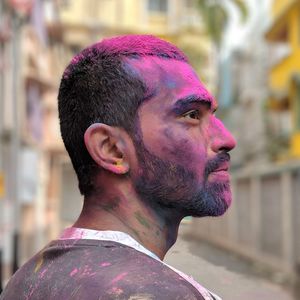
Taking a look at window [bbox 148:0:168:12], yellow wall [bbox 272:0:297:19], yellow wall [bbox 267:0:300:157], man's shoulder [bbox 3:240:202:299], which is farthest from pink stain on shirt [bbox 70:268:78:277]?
window [bbox 148:0:168:12]

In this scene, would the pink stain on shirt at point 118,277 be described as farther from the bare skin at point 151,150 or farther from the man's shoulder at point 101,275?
the bare skin at point 151,150

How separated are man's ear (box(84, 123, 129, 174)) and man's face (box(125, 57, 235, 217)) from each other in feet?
0.11

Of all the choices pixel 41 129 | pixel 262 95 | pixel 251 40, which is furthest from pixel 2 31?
pixel 251 40

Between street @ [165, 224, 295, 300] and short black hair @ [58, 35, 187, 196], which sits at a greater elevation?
short black hair @ [58, 35, 187, 196]

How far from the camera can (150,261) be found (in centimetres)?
120

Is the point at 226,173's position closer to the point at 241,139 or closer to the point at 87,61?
the point at 87,61

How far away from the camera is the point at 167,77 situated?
1351 millimetres

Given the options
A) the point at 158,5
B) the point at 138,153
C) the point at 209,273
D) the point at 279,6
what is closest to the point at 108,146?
the point at 138,153

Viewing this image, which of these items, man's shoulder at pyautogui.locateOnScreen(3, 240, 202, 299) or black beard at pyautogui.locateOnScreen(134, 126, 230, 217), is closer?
man's shoulder at pyautogui.locateOnScreen(3, 240, 202, 299)

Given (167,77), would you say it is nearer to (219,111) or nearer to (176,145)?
(176,145)

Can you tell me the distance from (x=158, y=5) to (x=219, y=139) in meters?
35.3

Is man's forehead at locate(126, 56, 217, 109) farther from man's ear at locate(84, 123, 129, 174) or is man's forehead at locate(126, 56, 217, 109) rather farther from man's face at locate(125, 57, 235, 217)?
man's ear at locate(84, 123, 129, 174)

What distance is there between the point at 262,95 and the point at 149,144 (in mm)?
34251

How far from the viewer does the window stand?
117 feet
